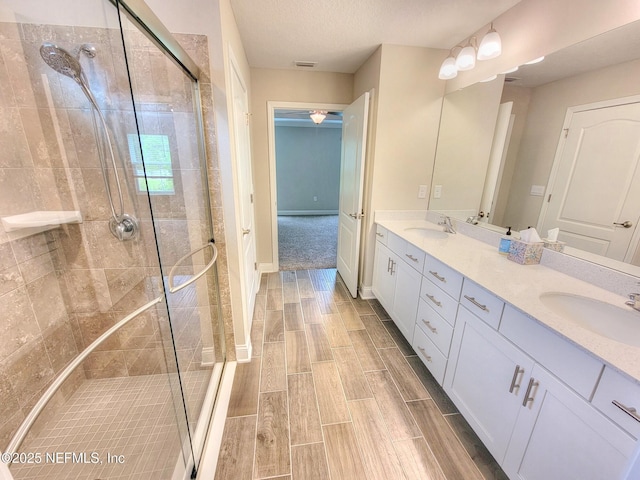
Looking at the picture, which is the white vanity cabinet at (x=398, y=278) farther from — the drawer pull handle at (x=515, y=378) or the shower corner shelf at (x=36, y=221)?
the shower corner shelf at (x=36, y=221)

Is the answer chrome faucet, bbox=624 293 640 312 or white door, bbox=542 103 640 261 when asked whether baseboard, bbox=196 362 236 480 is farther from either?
white door, bbox=542 103 640 261

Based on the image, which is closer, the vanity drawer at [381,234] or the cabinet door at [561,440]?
the cabinet door at [561,440]

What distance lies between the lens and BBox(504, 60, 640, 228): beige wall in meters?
1.20

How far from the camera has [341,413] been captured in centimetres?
153

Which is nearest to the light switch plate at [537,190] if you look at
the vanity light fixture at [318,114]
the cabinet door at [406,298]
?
the cabinet door at [406,298]

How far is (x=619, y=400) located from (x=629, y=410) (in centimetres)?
3

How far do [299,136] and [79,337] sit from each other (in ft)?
19.4

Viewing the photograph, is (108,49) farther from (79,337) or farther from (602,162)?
(602,162)

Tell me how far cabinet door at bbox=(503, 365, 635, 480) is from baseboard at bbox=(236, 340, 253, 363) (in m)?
1.61

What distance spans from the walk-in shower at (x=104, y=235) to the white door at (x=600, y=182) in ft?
6.73

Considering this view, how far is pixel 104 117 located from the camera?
130 centimetres

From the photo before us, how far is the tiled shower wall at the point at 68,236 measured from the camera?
46.0 inches

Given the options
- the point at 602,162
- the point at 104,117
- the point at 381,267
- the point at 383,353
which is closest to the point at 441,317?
the point at 383,353

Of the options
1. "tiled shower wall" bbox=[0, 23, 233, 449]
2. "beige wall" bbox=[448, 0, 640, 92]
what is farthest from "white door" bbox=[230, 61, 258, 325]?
"beige wall" bbox=[448, 0, 640, 92]
